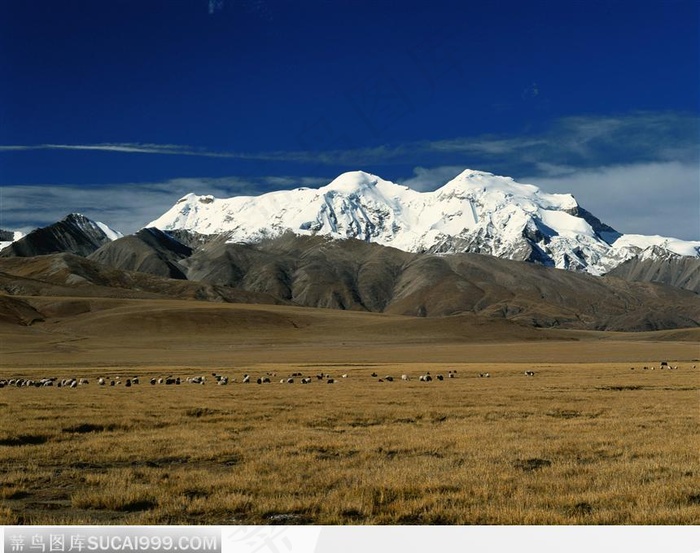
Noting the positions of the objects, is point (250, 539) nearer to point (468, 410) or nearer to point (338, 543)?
point (338, 543)

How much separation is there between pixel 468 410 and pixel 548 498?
1656 centimetres

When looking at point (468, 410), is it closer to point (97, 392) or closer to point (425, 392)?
point (425, 392)

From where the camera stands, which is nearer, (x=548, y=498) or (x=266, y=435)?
(x=548, y=498)

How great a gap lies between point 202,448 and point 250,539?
10.1 metres

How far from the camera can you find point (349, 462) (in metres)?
17.0

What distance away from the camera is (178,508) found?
1220cm

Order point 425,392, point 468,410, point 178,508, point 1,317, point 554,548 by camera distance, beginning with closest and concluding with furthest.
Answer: point 554,548
point 178,508
point 468,410
point 425,392
point 1,317

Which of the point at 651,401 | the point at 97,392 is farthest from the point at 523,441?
the point at 97,392

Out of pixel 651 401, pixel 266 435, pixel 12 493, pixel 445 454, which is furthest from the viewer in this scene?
pixel 651 401

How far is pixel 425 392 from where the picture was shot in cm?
3950

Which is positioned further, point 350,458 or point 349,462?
point 350,458

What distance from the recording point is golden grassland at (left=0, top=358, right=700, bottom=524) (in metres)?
12.1

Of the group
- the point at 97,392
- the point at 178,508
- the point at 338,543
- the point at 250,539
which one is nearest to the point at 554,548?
the point at 338,543

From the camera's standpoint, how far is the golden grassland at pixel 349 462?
12102mm
